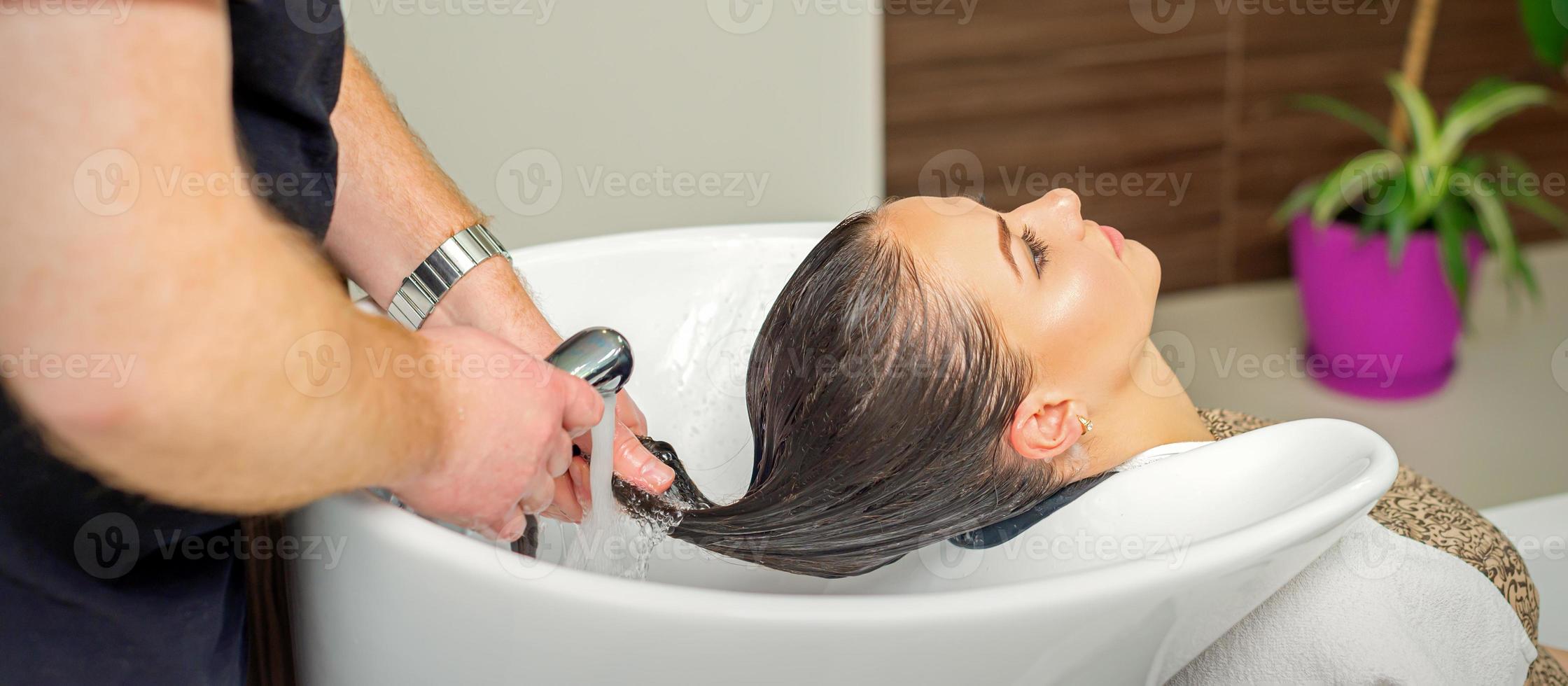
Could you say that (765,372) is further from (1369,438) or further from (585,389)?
(1369,438)

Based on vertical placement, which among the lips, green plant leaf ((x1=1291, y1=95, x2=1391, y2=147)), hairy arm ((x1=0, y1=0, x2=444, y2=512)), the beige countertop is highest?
hairy arm ((x1=0, y1=0, x2=444, y2=512))

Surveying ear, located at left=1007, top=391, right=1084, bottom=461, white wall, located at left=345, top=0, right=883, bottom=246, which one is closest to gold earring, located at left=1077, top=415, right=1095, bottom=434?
ear, located at left=1007, top=391, right=1084, bottom=461

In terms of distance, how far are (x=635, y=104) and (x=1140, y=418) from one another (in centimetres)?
107

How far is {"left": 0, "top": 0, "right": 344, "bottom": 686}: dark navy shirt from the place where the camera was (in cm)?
69

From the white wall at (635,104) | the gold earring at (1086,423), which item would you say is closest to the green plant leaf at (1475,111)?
the white wall at (635,104)

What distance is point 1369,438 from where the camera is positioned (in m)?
0.84

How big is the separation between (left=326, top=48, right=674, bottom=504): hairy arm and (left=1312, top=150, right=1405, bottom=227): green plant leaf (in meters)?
1.92

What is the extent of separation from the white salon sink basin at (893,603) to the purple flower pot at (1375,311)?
5.89ft

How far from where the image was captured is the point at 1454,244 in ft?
7.86

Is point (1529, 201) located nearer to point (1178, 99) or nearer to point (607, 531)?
point (1178, 99)

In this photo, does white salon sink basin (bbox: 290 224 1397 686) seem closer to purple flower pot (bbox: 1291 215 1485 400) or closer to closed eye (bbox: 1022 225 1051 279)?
closed eye (bbox: 1022 225 1051 279)

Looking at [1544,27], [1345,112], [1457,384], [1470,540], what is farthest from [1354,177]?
[1470,540]

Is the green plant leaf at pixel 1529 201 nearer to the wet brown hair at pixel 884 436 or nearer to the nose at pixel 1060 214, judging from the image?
the nose at pixel 1060 214

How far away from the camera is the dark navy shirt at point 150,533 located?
2.26 feet
